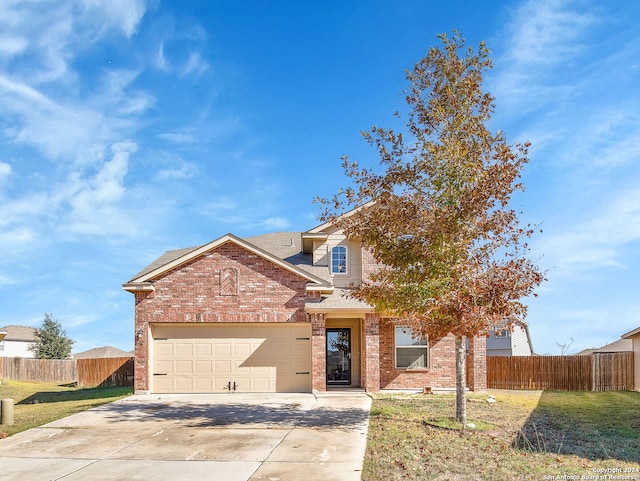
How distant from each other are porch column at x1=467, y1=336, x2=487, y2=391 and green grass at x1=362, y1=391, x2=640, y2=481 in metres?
2.27

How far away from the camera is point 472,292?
12.3 metres

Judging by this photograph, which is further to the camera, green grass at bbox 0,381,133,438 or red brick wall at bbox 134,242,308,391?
Answer: red brick wall at bbox 134,242,308,391

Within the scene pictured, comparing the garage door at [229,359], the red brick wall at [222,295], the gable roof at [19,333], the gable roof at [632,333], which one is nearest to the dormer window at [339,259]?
the red brick wall at [222,295]

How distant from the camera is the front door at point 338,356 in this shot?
21.9 meters

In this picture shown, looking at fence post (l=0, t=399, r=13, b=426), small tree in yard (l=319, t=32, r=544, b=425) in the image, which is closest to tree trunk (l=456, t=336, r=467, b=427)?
small tree in yard (l=319, t=32, r=544, b=425)

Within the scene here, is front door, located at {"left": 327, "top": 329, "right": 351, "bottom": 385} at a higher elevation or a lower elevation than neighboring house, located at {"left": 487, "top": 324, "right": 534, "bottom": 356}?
higher

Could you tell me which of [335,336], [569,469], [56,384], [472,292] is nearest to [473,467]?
[569,469]

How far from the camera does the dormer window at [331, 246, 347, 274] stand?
21892 millimetres

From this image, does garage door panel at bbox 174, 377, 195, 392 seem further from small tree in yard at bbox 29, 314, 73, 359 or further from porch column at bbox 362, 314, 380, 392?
small tree in yard at bbox 29, 314, 73, 359

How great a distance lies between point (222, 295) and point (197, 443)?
8.30 m

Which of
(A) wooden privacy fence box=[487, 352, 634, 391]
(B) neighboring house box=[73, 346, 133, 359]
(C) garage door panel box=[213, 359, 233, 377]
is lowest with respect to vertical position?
(B) neighboring house box=[73, 346, 133, 359]

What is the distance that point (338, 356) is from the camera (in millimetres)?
22078

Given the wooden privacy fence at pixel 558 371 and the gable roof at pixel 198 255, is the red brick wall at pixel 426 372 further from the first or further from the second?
the wooden privacy fence at pixel 558 371

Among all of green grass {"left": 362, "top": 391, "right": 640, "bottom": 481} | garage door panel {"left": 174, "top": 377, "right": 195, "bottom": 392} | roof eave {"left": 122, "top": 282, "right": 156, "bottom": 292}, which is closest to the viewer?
green grass {"left": 362, "top": 391, "right": 640, "bottom": 481}
